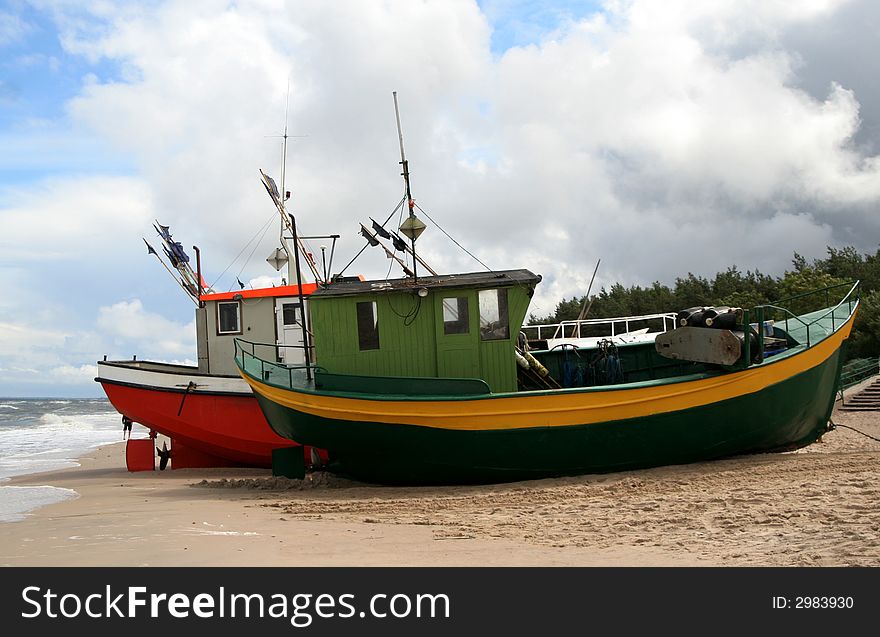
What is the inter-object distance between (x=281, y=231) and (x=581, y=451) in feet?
30.6

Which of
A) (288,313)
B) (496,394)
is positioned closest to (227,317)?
(288,313)

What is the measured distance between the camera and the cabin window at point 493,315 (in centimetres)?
A: 1130

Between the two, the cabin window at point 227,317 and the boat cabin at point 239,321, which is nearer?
the boat cabin at point 239,321

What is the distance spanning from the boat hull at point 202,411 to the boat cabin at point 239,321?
87 centimetres

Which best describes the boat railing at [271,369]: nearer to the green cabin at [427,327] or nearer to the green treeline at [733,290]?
the green cabin at [427,327]

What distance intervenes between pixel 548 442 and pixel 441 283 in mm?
2546

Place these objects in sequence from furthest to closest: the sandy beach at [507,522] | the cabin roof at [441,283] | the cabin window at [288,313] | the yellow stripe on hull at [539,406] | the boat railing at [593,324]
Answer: the boat railing at [593,324], the cabin window at [288,313], the cabin roof at [441,283], the yellow stripe on hull at [539,406], the sandy beach at [507,522]

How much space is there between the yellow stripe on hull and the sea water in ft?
13.6

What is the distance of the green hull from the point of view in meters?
10.4

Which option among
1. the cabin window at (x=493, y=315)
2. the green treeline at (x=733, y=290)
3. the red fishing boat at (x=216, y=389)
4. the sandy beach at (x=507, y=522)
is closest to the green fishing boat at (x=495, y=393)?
the cabin window at (x=493, y=315)

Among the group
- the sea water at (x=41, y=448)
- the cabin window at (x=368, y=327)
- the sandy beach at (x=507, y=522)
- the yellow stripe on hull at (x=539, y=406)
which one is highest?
the cabin window at (x=368, y=327)

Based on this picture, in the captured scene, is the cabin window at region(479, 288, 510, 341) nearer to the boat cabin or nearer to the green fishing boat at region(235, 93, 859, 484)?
the green fishing boat at region(235, 93, 859, 484)
